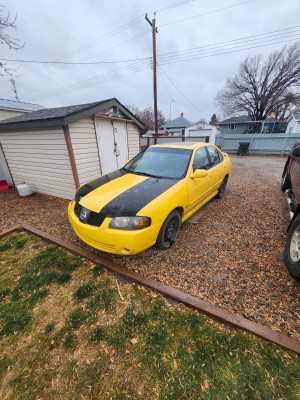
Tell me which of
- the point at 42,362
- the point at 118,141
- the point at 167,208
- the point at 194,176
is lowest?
the point at 42,362

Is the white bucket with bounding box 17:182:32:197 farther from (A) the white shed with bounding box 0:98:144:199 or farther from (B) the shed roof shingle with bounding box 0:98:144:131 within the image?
(B) the shed roof shingle with bounding box 0:98:144:131

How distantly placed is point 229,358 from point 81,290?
1803 millimetres

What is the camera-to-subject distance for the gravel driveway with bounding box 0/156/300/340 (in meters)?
2.05

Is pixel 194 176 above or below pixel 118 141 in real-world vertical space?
below

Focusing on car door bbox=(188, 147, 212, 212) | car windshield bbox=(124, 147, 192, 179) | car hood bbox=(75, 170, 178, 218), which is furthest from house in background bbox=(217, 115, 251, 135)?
car hood bbox=(75, 170, 178, 218)

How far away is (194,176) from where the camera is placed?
3.07 m

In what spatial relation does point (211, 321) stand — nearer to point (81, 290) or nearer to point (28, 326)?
point (81, 290)

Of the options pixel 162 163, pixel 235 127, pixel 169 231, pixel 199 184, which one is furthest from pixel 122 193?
pixel 235 127

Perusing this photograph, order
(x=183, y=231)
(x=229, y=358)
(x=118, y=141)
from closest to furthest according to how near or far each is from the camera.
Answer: (x=229, y=358)
(x=183, y=231)
(x=118, y=141)

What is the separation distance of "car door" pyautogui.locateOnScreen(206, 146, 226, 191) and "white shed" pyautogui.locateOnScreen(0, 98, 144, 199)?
3.46 metres

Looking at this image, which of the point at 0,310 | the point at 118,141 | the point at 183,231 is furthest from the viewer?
the point at 118,141

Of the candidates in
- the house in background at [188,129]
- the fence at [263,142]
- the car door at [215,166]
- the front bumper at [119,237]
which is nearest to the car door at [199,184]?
the car door at [215,166]

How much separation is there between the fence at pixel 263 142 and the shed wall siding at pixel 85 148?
13.3m

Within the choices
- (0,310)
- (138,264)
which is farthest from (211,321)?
(0,310)
